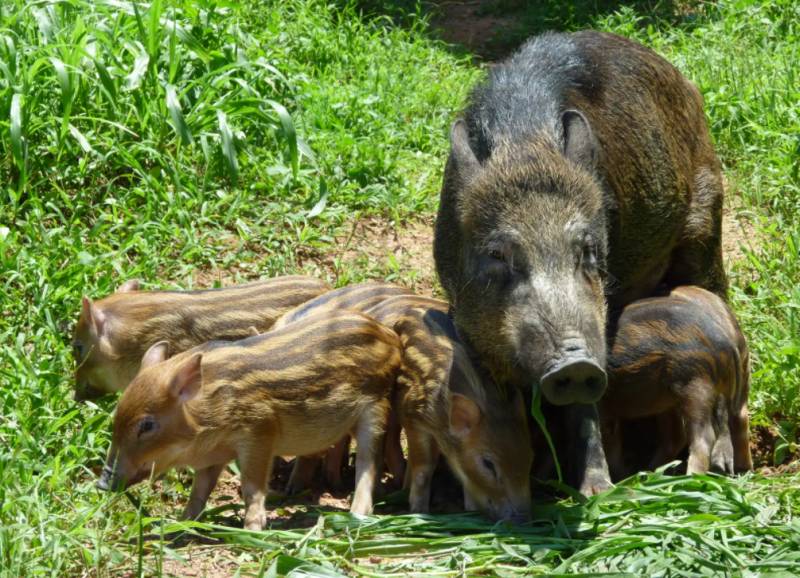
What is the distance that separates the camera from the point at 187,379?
16.0ft

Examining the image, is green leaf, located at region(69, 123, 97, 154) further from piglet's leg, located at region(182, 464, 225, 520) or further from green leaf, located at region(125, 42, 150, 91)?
piglet's leg, located at region(182, 464, 225, 520)

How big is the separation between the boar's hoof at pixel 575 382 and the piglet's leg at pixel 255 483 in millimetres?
1103

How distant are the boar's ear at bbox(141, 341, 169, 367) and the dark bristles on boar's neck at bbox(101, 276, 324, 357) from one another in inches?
17.2

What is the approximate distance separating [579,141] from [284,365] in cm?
150

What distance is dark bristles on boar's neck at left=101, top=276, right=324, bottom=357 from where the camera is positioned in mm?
5664

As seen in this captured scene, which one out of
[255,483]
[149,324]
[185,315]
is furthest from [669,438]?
[149,324]

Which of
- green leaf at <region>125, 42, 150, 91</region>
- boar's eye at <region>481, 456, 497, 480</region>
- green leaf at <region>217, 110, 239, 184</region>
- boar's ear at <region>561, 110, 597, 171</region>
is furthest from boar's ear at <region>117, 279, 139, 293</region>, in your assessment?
boar's ear at <region>561, 110, 597, 171</region>

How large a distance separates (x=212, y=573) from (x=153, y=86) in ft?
10.7

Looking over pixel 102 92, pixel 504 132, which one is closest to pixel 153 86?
pixel 102 92

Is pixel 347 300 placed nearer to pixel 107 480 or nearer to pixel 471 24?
pixel 107 480

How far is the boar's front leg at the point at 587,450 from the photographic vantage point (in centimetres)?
529

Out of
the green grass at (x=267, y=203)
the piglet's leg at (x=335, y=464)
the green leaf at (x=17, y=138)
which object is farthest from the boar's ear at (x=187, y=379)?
the green leaf at (x=17, y=138)

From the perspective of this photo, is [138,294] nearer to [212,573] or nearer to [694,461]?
[212,573]

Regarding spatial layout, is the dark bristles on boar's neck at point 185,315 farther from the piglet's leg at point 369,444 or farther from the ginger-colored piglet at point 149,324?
the piglet's leg at point 369,444
